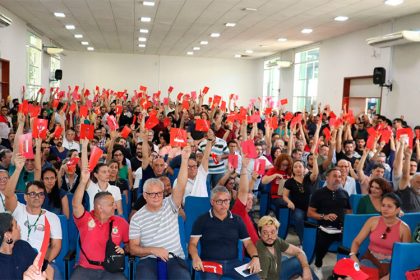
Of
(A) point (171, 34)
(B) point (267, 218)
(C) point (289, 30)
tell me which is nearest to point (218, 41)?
(A) point (171, 34)

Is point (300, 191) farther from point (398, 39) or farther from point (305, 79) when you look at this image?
point (305, 79)

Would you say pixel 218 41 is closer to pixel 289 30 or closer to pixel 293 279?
pixel 289 30

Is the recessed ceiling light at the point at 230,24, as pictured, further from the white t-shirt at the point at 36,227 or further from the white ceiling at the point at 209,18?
the white t-shirt at the point at 36,227

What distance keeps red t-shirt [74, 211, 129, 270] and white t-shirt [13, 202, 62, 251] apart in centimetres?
17

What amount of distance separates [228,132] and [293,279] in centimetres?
469

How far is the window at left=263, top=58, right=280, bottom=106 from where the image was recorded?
2112 centimetres

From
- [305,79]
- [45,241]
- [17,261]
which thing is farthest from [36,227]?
[305,79]

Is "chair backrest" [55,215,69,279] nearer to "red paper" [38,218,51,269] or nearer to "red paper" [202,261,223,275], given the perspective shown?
"red paper" [38,218,51,269]

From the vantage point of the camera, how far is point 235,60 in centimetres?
2461

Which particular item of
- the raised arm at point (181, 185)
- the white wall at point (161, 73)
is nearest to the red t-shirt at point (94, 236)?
the raised arm at point (181, 185)

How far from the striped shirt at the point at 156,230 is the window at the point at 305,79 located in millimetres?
13041

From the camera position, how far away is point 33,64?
15703 mm

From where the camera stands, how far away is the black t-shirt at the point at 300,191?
16.7 feet

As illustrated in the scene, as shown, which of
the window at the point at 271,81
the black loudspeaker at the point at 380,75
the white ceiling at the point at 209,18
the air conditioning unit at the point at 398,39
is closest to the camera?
the air conditioning unit at the point at 398,39
